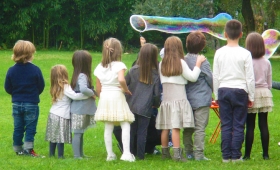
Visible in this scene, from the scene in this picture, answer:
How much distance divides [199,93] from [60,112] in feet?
6.17

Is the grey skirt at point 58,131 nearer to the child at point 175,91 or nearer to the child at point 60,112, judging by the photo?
the child at point 60,112

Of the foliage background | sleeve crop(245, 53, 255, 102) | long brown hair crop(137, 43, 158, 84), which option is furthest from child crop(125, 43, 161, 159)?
the foliage background

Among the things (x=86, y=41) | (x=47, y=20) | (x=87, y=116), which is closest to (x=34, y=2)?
(x=47, y=20)

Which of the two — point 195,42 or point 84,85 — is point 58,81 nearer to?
point 84,85

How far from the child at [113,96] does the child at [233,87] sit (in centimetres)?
117

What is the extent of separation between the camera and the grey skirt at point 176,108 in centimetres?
810

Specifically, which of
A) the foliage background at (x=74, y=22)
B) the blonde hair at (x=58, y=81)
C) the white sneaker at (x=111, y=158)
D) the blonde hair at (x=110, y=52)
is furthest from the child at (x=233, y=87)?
the foliage background at (x=74, y=22)

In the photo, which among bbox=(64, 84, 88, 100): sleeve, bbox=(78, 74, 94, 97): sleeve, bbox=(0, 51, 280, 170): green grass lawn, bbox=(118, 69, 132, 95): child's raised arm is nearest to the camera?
bbox=(0, 51, 280, 170): green grass lawn

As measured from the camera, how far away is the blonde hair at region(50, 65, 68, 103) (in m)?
8.56

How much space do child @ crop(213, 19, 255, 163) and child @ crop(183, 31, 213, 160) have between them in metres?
0.27

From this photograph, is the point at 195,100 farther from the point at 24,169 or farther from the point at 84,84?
the point at 24,169

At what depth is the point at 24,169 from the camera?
7.64 m

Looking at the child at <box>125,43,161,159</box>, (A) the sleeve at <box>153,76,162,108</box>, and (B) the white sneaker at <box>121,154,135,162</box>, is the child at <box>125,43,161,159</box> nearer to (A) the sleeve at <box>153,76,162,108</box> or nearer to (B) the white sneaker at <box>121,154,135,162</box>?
(A) the sleeve at <box>153,76,162,108</box>

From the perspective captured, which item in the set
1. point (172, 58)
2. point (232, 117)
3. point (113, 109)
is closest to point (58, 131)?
point (113, 109)
